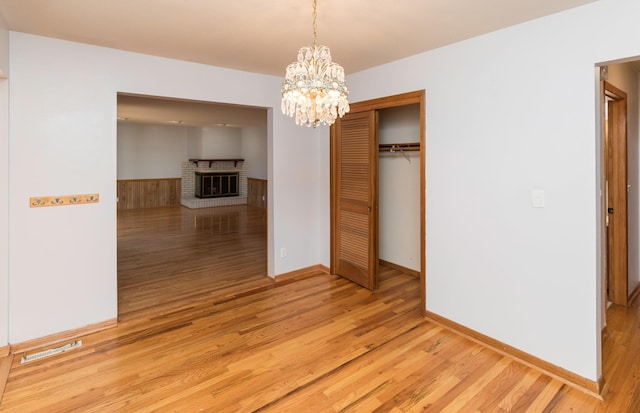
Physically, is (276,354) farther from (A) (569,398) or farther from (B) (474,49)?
(B) (474,49)

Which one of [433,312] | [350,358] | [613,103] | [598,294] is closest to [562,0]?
[613,103]

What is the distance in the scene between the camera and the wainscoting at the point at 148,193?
32.9ft

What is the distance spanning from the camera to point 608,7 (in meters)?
2.10

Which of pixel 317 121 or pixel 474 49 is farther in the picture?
pixel 474 49

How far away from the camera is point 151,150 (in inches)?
414

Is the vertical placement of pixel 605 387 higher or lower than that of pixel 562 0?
lower

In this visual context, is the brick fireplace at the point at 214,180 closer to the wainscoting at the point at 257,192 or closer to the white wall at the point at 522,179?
the wainscoting at the point at 257,192

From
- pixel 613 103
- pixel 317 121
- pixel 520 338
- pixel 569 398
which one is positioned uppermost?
pixel 613 103

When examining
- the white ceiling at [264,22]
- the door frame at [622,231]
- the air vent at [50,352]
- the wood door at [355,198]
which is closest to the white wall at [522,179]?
the white ceiling at [264,22]

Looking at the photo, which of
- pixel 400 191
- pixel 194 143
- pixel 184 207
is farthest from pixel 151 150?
pixel 400 191

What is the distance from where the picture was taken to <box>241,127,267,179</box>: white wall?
10.6 m

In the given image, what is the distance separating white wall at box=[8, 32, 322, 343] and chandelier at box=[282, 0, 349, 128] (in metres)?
1.94

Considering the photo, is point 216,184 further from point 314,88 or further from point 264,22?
point 314,88

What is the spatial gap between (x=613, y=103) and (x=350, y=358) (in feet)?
10.7
